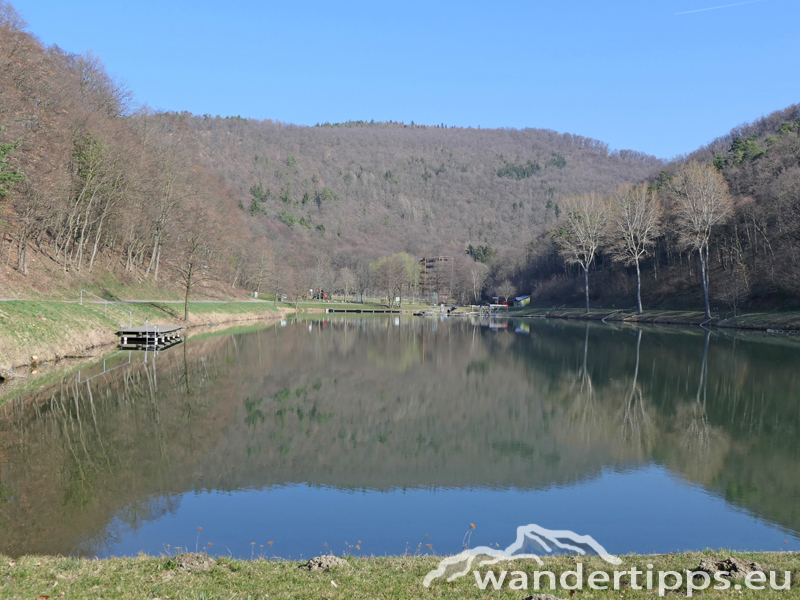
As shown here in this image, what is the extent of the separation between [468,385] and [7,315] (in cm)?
1844

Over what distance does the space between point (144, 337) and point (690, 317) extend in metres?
55.1

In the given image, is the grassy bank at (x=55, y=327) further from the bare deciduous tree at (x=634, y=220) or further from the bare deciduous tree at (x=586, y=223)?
the bare deciduous tree at (x=586, y=223)

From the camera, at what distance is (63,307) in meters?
30.6

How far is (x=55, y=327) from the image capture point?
26.7 m

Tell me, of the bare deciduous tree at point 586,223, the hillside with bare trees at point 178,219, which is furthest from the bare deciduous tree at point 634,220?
the bare deciduous tree at point 586,223

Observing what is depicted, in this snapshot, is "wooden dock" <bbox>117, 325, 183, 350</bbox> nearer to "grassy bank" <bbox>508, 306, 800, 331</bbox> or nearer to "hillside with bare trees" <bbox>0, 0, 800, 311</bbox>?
"hillside with bare trees" <bbox>0, 0, 800, 311</bbox>

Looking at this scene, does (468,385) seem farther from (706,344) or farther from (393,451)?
(706,344)

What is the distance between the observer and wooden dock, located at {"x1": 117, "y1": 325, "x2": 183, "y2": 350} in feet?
108

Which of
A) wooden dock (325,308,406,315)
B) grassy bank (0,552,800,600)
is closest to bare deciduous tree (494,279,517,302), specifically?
wooden dock (325,308,406,315)

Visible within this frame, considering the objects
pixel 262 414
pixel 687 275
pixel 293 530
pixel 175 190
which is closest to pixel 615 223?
pixel 687 275

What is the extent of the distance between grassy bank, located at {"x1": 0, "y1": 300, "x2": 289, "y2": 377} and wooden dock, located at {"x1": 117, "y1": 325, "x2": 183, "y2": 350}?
1.98ft

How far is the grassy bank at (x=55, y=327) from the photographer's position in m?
22.4

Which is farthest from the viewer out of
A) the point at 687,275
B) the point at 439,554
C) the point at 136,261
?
the point at 687,275

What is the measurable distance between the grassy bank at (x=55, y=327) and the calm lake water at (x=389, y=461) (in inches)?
121
